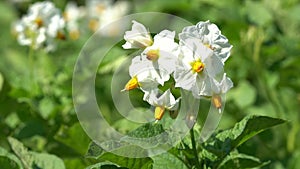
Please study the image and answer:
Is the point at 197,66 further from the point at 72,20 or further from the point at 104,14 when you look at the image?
the point at 104,14

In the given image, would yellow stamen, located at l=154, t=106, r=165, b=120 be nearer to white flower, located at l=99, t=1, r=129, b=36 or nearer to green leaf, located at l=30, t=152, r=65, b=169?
green leaf, located at l=30, t=152, r=65, b=169

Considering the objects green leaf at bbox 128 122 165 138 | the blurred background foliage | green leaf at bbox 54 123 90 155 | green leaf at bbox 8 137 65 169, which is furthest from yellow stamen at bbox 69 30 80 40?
green leaf at bbox 128 122 165 138

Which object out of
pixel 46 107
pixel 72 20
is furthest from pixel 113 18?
pixel 46 107

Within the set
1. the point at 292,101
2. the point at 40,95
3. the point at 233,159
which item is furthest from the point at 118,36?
the point at 233,159

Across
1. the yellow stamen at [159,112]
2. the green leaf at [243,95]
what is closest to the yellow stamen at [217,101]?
the yellow stamen at [159,112]

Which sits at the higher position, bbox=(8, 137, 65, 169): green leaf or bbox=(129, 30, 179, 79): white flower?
bbox=(129, 30, 179, 79): white flower

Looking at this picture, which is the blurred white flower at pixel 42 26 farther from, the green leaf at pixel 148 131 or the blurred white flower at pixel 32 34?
the green leaf at pixel 148 131

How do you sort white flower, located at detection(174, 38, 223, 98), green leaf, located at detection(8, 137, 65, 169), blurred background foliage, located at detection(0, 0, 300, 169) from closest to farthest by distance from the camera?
1. white flower, located at detection(174, 38, 223, 98)
2. green leaf, located at detection(8, 137, 65, 169)
3. blurred background foliage, located at detection(0, 0, 300, 169)
